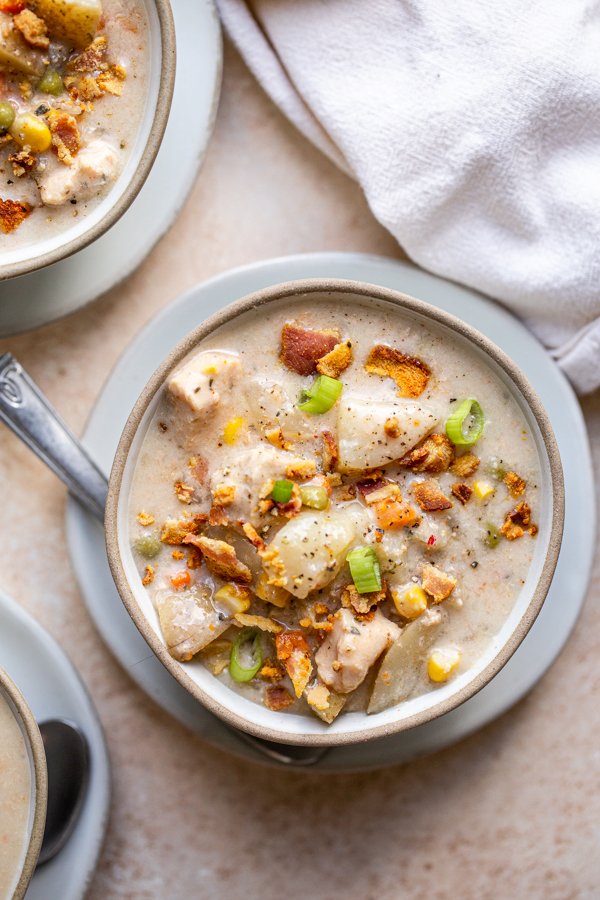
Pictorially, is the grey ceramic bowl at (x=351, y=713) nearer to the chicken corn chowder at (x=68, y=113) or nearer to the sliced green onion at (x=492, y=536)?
the sliced green onion at (x=492, y=536)

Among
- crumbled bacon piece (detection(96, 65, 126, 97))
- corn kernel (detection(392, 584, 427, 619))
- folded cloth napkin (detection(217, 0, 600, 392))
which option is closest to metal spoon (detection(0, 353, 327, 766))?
corn kernel (detection(392, 584, 427, 619))

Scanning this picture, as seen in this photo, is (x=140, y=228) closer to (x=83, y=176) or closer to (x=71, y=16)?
(x=83, y=176)

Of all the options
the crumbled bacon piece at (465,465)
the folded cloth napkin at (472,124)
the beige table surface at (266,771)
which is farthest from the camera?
the beige table surface at (266,771)

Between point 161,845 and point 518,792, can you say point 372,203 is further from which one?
point 161,845

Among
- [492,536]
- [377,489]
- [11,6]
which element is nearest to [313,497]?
[377,489]

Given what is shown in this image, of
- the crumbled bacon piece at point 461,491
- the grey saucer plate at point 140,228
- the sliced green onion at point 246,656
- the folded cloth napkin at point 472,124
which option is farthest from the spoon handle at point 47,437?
the folded cloth napkin at point 472,124

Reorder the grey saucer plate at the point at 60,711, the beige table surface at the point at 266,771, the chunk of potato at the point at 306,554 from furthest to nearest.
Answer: the beige table surface at the point at 266,771
the grey saucer plate at the point at 60,711
the chunk of potato at the point at 306,554

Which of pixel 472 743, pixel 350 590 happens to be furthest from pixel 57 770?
pixel 472 743
